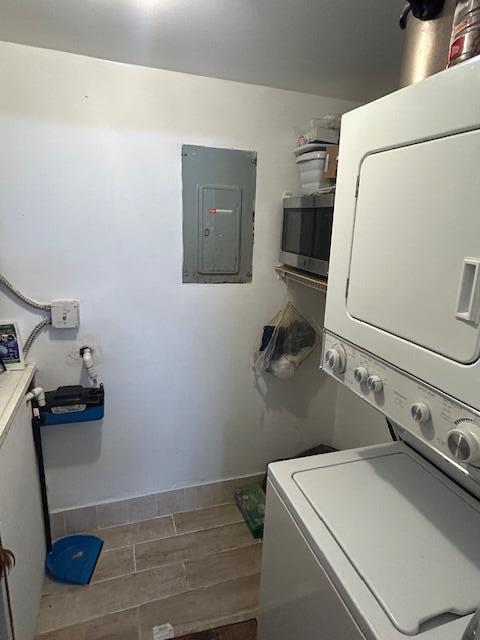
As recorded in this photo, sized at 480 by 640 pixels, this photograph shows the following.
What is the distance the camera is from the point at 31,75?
1404 mm

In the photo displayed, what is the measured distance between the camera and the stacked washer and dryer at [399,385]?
0.69 metres

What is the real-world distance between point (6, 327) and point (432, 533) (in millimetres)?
1652

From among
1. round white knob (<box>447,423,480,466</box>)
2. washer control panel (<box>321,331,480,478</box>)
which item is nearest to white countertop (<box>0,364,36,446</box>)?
washer control panel (<box>321,331,480,478</box>)

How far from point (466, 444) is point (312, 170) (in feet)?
4.35

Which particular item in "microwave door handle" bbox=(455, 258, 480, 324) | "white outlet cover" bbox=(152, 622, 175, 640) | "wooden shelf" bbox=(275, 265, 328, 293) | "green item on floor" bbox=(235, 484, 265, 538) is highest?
"microwave door handle" bbox=(455, 258, 480, 324)

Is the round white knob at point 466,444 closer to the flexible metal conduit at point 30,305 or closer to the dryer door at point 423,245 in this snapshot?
the dryer door at point 423,245

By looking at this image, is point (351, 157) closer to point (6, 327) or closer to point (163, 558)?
point (6, 327)

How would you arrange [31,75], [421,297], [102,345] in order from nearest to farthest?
[421,297], [31,75], [102,345]

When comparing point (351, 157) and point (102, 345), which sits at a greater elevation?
point (351, 157)

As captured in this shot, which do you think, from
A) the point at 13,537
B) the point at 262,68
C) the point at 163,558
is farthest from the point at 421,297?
the point at 163,558

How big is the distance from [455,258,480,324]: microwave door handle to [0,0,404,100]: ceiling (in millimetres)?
884

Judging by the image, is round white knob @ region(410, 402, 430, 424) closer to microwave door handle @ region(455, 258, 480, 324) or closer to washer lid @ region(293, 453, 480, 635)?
microwave door handle @ region(455, 258, 480, 324)

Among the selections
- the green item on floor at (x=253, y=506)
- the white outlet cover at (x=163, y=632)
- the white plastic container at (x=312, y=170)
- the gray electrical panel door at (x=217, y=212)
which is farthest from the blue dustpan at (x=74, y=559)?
the white plastic container at (x=312, y=170)

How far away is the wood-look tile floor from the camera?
1472 mm
